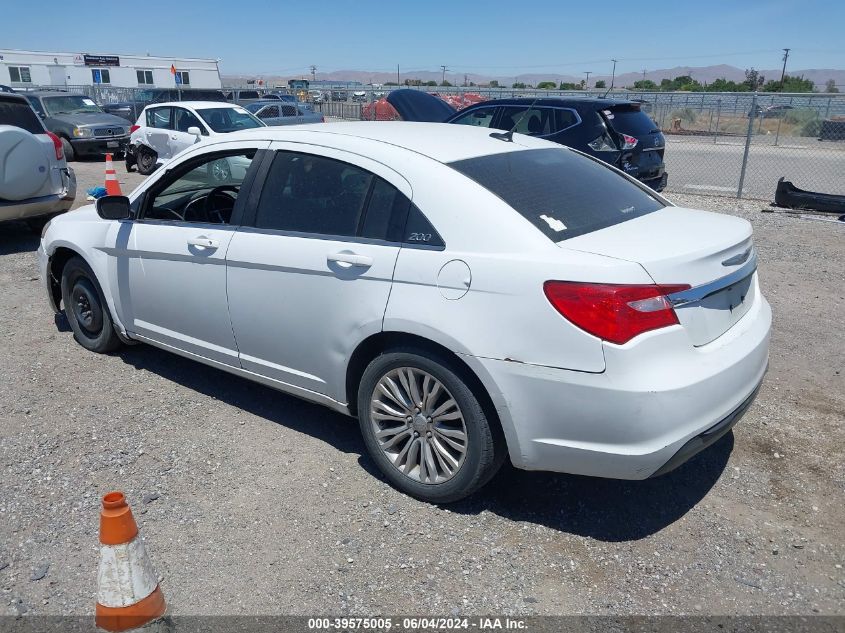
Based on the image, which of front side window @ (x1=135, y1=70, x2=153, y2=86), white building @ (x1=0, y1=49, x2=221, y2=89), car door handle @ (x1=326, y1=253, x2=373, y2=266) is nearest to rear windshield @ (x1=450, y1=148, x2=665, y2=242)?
car door handle @ (x1=326, y1=253, x2=373, y2=266)

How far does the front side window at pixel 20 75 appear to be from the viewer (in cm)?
4291

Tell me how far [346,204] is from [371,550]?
1.68 metres

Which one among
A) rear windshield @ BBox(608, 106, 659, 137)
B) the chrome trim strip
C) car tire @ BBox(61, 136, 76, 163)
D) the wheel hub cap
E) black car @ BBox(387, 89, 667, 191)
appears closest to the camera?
the chrome trim strip

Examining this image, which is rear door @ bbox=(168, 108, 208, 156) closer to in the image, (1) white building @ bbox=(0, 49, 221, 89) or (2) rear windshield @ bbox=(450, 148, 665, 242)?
(2) rear windshield @ bbox=(450, 148, 665, 242)

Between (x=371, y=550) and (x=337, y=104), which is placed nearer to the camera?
(x=371, y=550)

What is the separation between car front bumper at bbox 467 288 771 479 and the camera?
279cm

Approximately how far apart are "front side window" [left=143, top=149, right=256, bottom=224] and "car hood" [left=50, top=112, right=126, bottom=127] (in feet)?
49.6

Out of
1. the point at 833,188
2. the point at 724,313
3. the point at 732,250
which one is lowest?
the point at 833,188

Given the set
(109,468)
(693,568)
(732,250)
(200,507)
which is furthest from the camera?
(109,468)

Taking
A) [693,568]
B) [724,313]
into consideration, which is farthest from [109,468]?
[724,313]

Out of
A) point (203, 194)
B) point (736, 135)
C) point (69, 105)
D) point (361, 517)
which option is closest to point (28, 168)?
point (203, 194)

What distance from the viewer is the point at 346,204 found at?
3611mm

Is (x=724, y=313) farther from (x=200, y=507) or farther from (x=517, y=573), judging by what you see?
(x=200, y=507)

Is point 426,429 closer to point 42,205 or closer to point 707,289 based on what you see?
point 707,289
